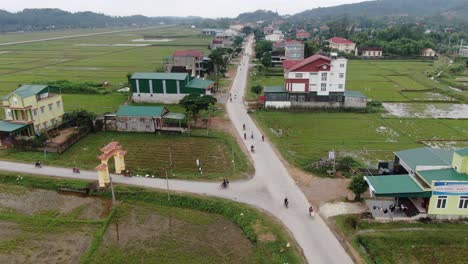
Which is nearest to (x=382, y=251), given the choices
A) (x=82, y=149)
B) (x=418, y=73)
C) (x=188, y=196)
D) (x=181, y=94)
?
(x=188, y=196)

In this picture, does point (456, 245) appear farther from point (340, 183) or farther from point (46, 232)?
point (46, 232)

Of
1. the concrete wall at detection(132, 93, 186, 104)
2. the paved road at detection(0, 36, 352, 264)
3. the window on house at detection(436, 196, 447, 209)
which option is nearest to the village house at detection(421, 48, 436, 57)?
the concrete wall at detection(132, 93, 186, 104)

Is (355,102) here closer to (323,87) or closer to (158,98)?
(323,87)

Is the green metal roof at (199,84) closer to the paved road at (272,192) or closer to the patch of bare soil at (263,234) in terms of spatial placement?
the paved road at (272,192)

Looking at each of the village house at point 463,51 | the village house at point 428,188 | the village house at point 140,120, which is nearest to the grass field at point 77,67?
the village house at point 140,120

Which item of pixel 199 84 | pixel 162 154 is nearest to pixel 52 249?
pixel 162 154
